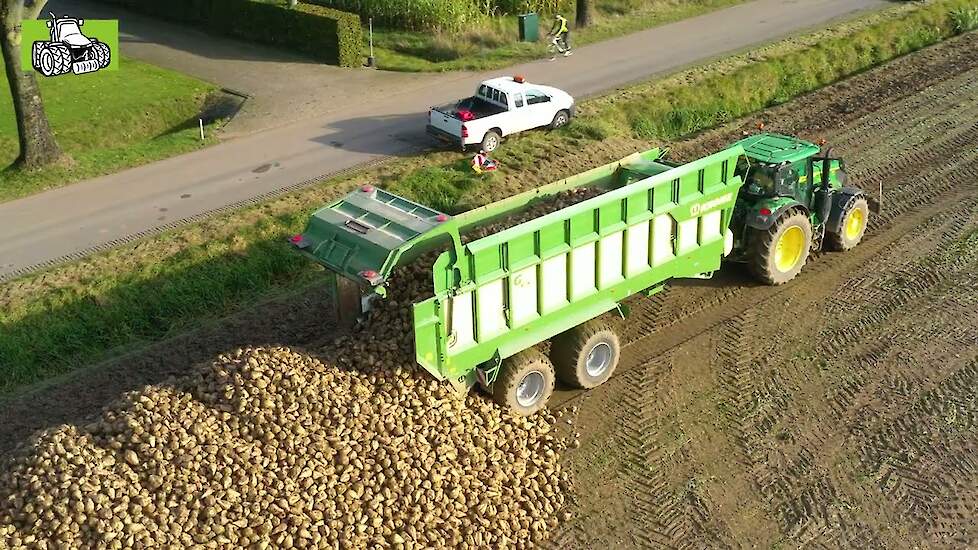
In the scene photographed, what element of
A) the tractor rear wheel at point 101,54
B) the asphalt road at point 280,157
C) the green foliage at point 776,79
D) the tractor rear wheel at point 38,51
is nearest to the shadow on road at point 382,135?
the asphalt road at point 280,157

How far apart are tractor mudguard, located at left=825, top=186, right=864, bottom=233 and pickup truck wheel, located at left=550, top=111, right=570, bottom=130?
7.70 meters

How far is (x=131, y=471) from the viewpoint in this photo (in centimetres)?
976

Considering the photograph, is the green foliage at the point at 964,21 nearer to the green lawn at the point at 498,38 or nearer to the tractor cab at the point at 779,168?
the green lawn at the point at 498,38

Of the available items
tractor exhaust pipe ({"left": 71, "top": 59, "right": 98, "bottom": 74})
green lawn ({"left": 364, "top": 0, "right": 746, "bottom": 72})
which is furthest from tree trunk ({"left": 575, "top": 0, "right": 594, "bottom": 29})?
tractor exhaust pipe ({"left": 71, "top": 59, "right": 98, "bottom": 74})

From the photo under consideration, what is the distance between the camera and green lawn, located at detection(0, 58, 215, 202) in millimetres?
20484

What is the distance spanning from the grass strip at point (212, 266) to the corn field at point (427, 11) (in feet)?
28.7

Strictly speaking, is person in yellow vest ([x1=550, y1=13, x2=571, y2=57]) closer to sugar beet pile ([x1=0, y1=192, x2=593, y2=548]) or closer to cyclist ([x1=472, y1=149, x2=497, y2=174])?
cyclist ([x1=472, y1=149, x2=497, y2=174])

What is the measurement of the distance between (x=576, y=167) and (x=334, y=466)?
11.2m

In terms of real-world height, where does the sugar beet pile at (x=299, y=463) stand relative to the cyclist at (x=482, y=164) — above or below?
below

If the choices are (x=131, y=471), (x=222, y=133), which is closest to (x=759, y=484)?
(x=131, y=471)

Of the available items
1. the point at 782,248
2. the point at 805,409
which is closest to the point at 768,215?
the point at 782,248

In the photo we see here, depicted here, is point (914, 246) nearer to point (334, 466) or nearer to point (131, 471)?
point (334, 466)

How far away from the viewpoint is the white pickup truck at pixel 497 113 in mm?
20469

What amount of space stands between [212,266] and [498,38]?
15.8 m
